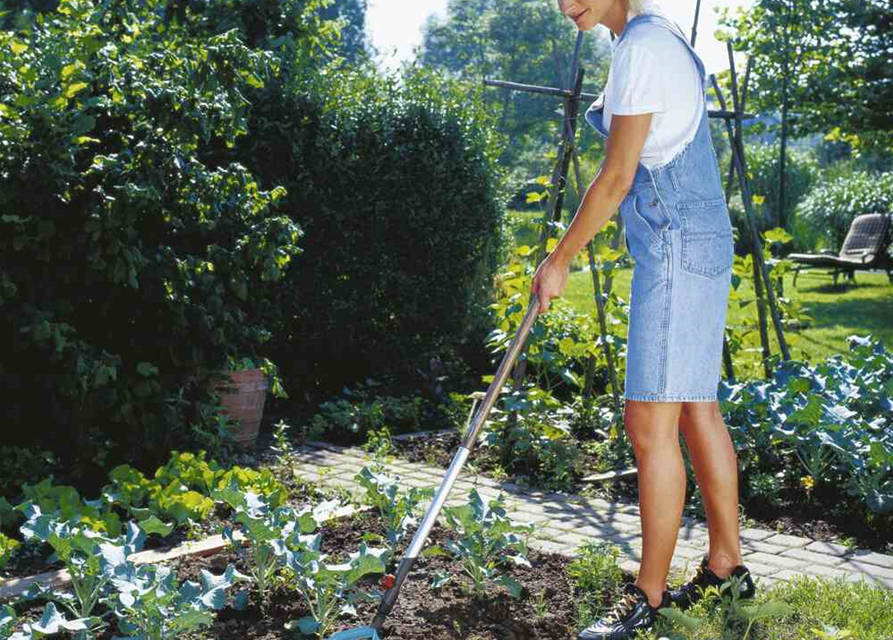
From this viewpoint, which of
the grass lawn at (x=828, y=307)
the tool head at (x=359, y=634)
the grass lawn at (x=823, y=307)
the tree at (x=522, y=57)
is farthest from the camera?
the tree at (x=522, y=57)

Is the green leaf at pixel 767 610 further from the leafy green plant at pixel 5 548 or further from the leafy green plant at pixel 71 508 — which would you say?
the leafy green plant at pixel 5 548

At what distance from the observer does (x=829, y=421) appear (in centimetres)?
440

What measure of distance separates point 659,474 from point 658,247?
63cm

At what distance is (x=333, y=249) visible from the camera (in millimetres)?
6750

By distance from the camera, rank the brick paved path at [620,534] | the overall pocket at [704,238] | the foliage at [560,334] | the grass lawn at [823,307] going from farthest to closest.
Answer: the grass lawn at [823,307] → the foliage at [560,334] → the brick paved path at [620,534] → the overall pocket at [704,238]

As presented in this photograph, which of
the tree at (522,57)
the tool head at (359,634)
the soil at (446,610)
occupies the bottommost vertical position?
the soil at (446,610)

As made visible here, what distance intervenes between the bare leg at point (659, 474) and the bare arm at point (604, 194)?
426mm

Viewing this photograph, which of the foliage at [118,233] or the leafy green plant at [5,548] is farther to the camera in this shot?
the foliage at [118,233]

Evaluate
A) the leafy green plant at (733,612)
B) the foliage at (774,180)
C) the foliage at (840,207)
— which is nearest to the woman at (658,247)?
the leafy green plant at (733,612)

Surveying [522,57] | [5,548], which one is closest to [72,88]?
[5,548]

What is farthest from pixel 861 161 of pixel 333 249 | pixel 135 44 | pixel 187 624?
pixel 187 624

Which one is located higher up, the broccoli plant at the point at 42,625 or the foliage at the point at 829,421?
the foliage at the point at 829,421

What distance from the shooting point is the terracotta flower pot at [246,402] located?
543cm

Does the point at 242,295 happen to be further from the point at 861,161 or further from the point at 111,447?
the point at 861,161
